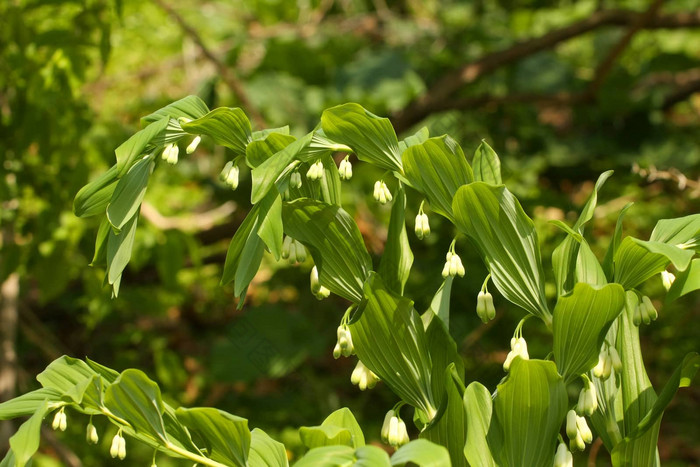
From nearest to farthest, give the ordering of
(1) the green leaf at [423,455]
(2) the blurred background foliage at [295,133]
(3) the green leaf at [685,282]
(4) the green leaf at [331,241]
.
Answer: (1) the green leaf at [423,455] < (3) the green leaf at [685,282] < (4) the green leaf at [331,241] < (2) the blurred background foliage at [295,133]

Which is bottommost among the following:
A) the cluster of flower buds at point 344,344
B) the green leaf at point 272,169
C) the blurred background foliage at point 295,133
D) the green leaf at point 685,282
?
the blurred background foliage at point 295,133

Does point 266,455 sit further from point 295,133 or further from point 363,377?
point 295,133

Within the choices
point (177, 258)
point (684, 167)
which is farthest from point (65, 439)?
point (684, 167)

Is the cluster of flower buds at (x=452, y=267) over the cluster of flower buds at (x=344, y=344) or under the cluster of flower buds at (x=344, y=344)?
over

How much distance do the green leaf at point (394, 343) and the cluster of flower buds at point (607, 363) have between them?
17cm

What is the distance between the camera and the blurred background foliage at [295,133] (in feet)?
6.48

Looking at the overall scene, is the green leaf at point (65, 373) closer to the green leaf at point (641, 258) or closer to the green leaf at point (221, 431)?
the green leaf at point (221, 431)

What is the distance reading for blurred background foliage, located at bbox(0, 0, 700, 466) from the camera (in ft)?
6.48

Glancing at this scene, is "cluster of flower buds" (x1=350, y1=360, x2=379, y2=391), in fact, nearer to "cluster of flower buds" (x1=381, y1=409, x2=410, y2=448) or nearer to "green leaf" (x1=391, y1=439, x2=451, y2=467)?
"cluster of flower buds" (x1=381, y1=409, x2=410, y2=448)

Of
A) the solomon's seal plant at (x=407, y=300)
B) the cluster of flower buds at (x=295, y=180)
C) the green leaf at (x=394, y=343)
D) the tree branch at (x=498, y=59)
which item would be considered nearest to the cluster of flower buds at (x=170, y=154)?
the solomon's seal plant at (x=407, y=300)

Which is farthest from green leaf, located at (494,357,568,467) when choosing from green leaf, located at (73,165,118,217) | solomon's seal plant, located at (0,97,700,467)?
green leaf, located at (73,165,118,217)

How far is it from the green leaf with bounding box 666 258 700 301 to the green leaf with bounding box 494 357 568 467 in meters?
0.13

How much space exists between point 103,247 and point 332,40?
286cm

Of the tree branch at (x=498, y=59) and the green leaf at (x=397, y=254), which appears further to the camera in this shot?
the tree branch at (x=498, y=59)
